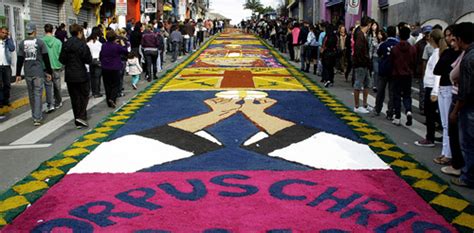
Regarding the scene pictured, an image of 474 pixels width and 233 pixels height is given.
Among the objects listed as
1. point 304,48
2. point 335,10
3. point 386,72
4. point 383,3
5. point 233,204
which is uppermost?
point 335,10

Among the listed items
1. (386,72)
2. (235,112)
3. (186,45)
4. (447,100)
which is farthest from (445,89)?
(186,45)

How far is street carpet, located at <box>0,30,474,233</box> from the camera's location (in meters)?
4.82

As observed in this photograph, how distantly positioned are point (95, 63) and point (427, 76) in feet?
27.0

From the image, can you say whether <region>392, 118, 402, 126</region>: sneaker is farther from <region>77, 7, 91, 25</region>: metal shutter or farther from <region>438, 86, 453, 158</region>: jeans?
<region>77, 7, 91, 25</region>: metal shutter

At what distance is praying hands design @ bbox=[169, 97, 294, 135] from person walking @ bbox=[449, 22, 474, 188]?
11.1 ft

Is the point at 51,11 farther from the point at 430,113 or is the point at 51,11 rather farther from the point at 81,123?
the point at 430,113

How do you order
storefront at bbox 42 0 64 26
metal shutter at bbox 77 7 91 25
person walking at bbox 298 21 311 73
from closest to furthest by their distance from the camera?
person walking at bbox 298 21 311 73 < storefront at bbox 42 0 64 26 < metal shutter at bbox 77 7 91 25

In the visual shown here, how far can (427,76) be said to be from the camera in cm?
806

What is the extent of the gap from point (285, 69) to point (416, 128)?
11.8 metres

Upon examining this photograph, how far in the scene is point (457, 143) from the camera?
645 cm

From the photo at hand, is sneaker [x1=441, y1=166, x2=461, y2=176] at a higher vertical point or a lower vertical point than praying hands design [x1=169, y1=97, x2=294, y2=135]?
lower

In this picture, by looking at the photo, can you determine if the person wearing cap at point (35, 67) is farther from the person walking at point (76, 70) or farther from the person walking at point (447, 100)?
the person walking at point (447, 100)

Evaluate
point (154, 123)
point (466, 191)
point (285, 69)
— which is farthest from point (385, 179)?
point (285, 69)

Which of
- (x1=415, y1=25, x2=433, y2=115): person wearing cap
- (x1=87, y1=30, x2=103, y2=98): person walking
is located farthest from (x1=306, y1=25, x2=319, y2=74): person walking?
(x1=87, y1=30, x2=103, y2=98): person walking
